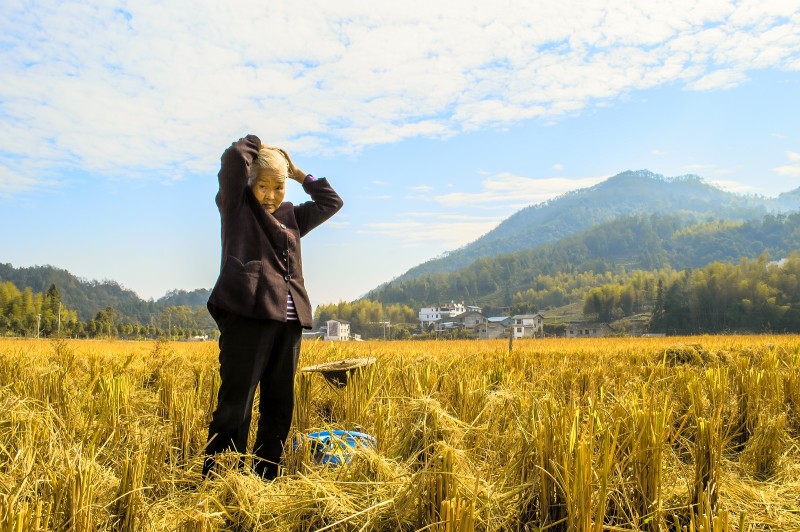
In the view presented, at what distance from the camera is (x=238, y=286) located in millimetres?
2672

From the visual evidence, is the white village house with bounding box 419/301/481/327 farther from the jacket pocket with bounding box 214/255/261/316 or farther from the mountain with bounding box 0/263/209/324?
the jacket pocket with bounding box 214/255/261/316

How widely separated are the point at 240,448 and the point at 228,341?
53cm

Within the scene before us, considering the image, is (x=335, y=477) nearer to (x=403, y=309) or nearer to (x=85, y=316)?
(x=403, y=309)

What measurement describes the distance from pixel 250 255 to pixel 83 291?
136 metres

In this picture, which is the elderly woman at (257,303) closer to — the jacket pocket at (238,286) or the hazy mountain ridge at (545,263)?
the jacket pocket at (238,286)

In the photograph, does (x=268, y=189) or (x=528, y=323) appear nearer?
(x=268, y=189)

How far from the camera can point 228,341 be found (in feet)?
9.00

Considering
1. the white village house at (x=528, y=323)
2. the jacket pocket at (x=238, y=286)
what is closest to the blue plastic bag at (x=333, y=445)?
the jacket pocket at (x=238, y=286)

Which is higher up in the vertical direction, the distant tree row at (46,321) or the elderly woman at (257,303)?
the distant tree row at (46,321)

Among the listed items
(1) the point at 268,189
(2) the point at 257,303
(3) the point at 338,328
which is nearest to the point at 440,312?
(3) the point at 338,328

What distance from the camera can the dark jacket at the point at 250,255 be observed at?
8.79ft

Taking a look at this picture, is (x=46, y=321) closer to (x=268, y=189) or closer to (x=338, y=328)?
(x=338, y=328)

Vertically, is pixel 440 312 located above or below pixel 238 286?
above

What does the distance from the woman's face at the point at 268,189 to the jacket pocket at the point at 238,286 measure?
1.15ft
